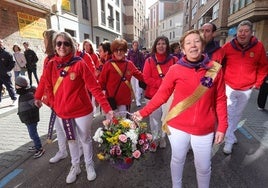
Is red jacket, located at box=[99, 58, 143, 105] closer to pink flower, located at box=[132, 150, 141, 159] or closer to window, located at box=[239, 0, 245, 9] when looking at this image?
pink flower, located at box=[132, 150, 141, 159]

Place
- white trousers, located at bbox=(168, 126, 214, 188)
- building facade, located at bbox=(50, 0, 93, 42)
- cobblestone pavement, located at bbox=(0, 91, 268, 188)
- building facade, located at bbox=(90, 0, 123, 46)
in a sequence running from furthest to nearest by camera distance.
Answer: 1. building facade, located at bbox=(90, 0, 123, 46)
2. building facade, located at bbox=(50, 0, 93, 42)
3. cobblestone pavement, located at bbox=(0, 91, 268, 188)
4. white trousers, located at bbox=(168, 126, 214, 188)

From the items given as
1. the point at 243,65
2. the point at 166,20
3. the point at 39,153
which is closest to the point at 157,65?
the point at 243,65

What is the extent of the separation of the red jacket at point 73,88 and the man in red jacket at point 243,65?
7.25 ft

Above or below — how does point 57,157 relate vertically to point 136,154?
below

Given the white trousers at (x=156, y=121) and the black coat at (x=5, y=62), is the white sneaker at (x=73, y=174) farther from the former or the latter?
the black coat at (x=5, y=62)

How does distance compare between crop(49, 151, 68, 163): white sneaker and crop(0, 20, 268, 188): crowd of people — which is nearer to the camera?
crop(0, 20, 268, 188): crowd of people

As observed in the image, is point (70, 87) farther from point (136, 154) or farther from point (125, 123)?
point (136, 154)

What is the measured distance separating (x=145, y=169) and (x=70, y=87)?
183 cm

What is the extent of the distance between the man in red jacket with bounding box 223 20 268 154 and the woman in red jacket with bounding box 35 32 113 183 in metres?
2.21

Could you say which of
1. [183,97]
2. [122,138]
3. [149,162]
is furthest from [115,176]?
[183,97]

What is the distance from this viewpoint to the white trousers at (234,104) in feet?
12.2

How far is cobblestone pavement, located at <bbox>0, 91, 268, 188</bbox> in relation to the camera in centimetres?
321

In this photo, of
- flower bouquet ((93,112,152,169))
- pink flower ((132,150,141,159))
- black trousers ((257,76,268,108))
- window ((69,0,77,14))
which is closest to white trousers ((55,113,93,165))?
flower bouquet ((93,112,152,169))

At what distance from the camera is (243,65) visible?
3613 millimetres
